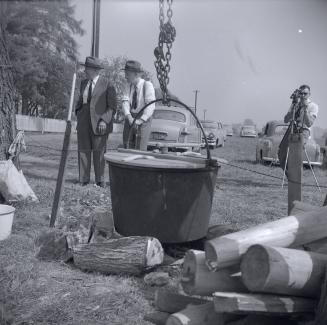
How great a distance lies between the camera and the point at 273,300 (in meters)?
2.05

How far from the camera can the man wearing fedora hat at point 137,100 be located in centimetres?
576

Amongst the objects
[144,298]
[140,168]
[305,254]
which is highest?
[140,168]

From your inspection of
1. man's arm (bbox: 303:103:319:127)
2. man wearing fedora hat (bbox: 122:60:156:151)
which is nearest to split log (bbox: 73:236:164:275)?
man wearing fedora hat (bbox: 122:60:156:151)

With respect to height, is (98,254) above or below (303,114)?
below

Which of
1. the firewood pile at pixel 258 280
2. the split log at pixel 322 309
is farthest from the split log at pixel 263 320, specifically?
the split log at pixel 322 309

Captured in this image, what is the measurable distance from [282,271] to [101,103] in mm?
4805

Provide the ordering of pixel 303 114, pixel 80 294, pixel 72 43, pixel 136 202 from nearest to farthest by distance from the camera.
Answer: pixel 72 43 < pixel 80 294 < pixel 136 202 < pixel 303 114

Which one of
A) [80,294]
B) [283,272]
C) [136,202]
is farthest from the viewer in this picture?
[136,202]

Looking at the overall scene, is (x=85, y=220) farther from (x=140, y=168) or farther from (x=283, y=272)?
(x=283, y=272)

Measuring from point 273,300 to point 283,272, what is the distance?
0.17 meters

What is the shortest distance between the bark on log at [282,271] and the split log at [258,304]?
0.13ft

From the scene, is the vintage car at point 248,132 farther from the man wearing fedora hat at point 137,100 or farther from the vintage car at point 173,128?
the man wearing fedora hat at point 137,100

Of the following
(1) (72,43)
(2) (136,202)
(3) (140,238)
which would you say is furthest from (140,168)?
(1) (72,43)

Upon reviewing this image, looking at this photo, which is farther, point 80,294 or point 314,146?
point 314,146
